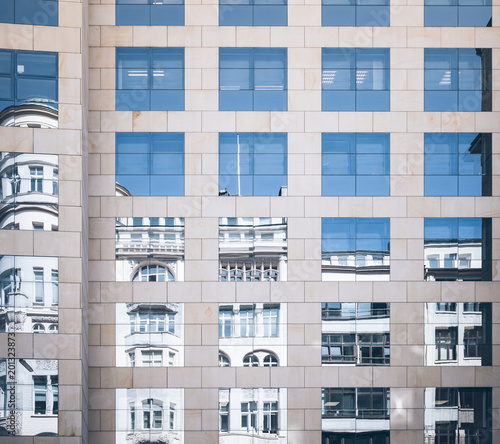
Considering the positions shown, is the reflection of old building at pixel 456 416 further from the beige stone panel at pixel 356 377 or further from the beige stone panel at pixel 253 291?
the beige stone panel at pixel 253 291

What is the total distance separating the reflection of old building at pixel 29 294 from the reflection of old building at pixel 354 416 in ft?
33.9

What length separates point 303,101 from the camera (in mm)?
25688

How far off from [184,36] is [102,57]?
3.18 m

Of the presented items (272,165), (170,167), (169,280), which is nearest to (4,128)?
(170,167)

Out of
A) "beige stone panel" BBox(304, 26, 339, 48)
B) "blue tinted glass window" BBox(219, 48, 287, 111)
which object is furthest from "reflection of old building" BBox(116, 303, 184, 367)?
"beige stone panel" BBox(304, 26, 339, 48)

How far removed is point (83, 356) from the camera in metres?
23.8

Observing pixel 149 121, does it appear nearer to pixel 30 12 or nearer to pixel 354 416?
pixel 30 12

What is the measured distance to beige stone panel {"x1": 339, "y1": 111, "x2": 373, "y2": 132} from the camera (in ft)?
84.3

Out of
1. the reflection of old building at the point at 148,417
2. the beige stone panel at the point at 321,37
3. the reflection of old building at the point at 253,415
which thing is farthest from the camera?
the beige stone panel at the point at 321,37

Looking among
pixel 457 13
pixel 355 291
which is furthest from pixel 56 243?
pixel 457 13

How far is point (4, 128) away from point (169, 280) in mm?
7859

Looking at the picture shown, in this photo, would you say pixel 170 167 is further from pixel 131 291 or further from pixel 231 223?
pixel 131 291

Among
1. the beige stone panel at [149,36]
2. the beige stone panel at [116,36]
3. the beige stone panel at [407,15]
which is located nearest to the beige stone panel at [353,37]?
the beige stone panel at [407,15]

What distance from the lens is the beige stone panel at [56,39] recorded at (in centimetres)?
2362
